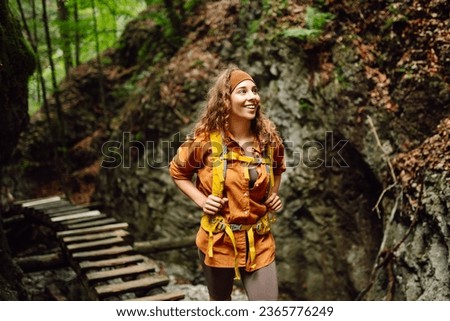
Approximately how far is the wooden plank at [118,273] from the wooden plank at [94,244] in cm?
82

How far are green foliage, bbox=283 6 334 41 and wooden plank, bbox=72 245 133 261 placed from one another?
183 inches

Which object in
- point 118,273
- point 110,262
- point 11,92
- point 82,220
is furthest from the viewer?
point 82,220

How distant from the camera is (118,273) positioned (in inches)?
204

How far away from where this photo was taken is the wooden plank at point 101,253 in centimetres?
562

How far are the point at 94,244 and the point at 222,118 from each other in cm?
395

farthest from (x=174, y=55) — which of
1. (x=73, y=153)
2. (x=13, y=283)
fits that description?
(x=13, y=283)

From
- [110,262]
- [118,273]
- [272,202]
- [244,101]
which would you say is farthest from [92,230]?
[244,101]

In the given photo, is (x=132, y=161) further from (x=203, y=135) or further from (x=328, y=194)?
(x=203, y=135)

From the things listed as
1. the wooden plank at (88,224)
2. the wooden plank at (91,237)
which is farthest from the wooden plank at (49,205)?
the wooden plank at (91,237)

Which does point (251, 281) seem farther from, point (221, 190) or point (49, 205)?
point (49, 205)

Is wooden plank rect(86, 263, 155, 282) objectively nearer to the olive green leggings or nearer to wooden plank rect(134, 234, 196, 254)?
wooden plank rect(134, 234, 196, 254)

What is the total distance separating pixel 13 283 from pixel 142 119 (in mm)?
5708

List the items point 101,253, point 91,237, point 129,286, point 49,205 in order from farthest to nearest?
1. point 49,205
2. point 91,237
3. point 101,253
4. point 129,286

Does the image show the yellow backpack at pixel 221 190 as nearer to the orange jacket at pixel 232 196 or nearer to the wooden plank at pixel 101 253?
the orange jacket at pixel 232 196
